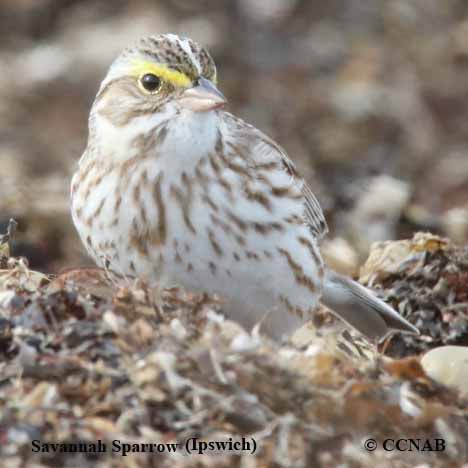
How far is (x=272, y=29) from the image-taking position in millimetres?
11664

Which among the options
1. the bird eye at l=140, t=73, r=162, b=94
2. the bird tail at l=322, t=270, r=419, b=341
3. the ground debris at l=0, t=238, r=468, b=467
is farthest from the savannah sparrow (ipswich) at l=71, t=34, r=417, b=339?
the ground debris at l=0, t=238, r=468, b=467

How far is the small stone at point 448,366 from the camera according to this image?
4938 millimetres

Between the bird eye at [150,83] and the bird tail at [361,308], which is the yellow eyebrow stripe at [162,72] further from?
the bird tail at [361,308]

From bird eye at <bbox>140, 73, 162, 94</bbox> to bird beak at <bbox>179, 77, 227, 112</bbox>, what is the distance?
0.51 feet

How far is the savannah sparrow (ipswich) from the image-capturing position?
5.09m

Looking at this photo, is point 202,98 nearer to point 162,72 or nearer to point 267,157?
point 162,72

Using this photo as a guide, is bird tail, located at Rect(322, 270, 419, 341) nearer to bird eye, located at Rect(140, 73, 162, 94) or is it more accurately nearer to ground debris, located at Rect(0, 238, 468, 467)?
bird eye, located at Rect(140, 73, 162, 94)

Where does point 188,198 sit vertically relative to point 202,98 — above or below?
below

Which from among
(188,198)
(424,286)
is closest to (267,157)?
(188,198)

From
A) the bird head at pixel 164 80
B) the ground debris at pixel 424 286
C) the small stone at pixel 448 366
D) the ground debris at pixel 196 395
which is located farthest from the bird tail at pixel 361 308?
the ground debris at pixel 196 395

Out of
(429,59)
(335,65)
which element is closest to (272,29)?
(335,65)

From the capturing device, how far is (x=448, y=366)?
500cm

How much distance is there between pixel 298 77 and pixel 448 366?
6872 millimetres

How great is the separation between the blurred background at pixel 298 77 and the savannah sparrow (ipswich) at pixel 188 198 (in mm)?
3912
